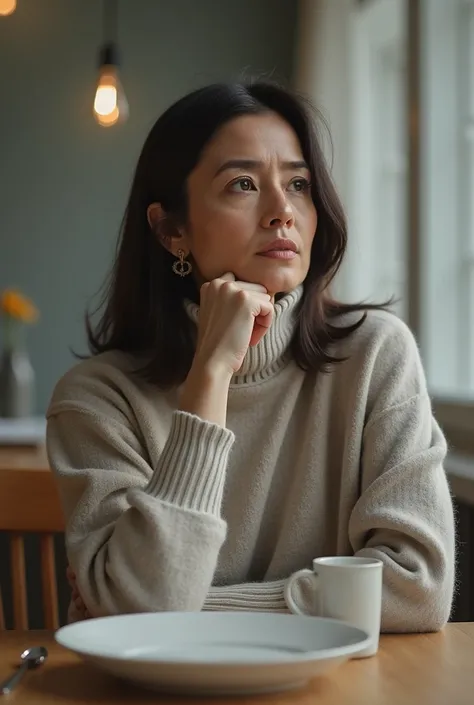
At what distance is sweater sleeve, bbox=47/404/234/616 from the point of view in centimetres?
124

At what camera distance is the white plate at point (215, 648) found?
2.84ft

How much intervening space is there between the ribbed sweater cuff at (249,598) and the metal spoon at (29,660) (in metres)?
0.29

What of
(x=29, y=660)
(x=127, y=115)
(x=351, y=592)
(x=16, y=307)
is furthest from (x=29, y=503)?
(x=127, y=115)

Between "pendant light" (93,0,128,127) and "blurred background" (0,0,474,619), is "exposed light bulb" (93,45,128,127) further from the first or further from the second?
"blurred background" (0,0,474,619)

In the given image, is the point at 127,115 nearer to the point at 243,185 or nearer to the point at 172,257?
the point at 172,257

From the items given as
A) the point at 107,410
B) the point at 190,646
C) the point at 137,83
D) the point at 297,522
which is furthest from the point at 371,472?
the point at 137,83

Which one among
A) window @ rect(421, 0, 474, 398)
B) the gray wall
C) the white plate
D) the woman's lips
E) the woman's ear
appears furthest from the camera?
the gray wall

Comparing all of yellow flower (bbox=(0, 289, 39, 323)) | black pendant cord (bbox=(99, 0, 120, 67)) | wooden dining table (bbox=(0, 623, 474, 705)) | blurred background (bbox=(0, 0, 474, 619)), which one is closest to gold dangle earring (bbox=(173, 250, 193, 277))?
wooden dining table (bbox=(0, 623, 474, 705))

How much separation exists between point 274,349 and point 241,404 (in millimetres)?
93

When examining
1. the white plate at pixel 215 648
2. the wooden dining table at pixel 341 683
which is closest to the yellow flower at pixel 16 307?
the wooden dining table at pixel 341 683

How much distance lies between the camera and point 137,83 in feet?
13.9

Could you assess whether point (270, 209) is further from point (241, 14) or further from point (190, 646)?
point (241, 14)

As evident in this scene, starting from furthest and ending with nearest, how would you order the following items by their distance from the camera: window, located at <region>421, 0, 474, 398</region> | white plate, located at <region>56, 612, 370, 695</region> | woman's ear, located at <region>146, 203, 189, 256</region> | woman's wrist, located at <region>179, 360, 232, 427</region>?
1. window, located at <region>421, 0, 474, 398</region>
2. woman's ear, located at <region>146, 203, 189, 256</region>
3. woman's wrist, located at <region>179, 360, 232, 427</region>
4. white plate, located at <region>56, 612, 370, 695</region>

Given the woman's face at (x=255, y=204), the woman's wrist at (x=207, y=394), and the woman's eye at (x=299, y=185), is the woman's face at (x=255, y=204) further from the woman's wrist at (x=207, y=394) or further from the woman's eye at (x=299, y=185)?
the woman's wrist at (x=207, y=394)
